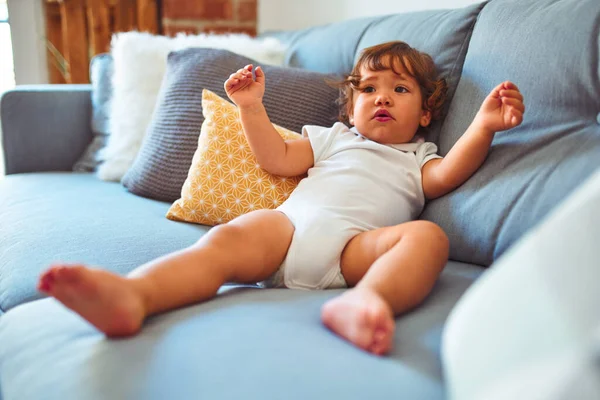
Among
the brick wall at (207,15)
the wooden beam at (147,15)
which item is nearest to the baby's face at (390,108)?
the brick wall at (207,15)

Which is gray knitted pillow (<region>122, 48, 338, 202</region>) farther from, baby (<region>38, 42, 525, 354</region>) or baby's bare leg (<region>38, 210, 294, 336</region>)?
baby's bare leg (<region>38, 210, 294, 336</region>)

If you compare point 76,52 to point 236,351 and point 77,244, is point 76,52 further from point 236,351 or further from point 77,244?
point 236,351

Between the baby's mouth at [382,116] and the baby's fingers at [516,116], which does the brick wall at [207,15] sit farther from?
the baby's fingers at [516,116]

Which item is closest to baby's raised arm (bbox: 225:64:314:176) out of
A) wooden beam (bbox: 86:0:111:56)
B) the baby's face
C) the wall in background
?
the baby's face

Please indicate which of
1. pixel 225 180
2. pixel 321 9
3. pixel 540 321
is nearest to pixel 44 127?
pixel 225 180

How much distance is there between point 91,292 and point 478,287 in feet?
1.55

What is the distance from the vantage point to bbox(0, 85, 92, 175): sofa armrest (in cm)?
199

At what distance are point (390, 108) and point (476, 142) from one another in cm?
22

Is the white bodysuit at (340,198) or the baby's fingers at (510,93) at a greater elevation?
the baby's fingers at (510,93)

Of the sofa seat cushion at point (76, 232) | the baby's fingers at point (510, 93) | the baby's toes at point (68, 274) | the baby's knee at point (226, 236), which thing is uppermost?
the baby's fingers at point (510, 93)

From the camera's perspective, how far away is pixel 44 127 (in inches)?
79.5

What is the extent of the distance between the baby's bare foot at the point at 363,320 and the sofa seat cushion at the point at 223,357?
14 mm

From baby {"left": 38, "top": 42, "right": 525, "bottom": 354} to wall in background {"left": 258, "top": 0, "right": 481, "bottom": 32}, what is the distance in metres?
0.71

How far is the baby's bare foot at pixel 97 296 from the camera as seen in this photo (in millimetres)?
730
